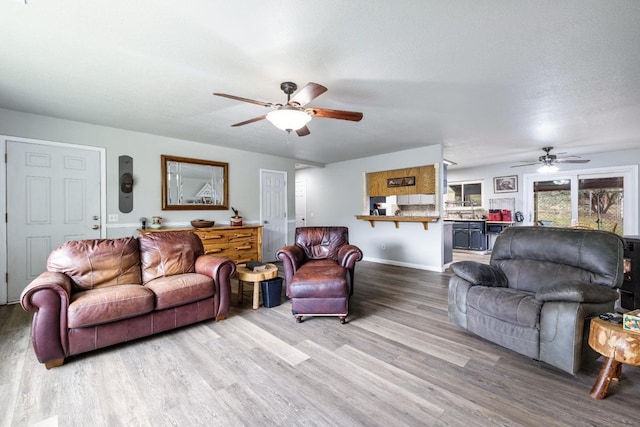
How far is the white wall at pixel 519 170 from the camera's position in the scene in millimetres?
5758

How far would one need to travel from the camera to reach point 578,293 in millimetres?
1855

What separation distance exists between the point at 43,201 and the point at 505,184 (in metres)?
9.60

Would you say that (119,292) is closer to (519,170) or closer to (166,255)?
(166,255)

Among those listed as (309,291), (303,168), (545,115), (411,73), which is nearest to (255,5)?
(411,73)

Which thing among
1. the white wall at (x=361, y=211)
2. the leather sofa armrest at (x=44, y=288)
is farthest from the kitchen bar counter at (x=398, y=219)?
the leather sofa armrest at (x=44, y=288)

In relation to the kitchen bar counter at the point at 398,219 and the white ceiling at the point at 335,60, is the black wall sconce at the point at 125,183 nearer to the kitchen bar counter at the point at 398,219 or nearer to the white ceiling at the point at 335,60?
the white ceiling at the point at 335,60

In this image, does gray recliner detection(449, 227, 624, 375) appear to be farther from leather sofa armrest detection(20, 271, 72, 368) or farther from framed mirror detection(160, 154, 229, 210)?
framed mirror detection(160, 154, 229, 210)

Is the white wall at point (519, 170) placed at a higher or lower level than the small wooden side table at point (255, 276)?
higher

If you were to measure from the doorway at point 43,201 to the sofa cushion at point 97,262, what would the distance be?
1.49m

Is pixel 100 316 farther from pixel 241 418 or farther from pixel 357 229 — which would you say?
pixel 357 229

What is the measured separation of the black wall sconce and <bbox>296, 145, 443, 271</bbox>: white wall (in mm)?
4467

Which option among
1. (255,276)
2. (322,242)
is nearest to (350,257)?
(322,242)

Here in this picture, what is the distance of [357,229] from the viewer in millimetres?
6770

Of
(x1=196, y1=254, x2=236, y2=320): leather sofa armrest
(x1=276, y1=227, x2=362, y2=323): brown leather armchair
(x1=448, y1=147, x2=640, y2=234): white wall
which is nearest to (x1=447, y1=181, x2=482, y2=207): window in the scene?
(x1=448, y1=147, x2=640, y2=234): white wall
